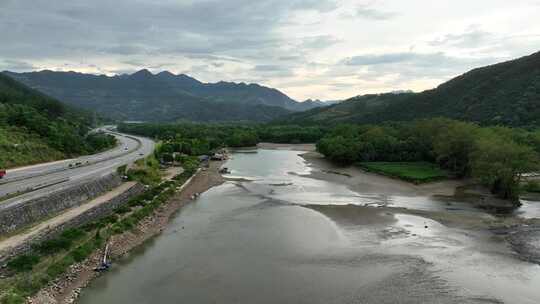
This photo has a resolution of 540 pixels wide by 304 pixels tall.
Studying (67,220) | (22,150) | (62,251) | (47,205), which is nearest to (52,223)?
(67,220)

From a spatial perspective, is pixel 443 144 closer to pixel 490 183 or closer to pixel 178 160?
pixel 490 183

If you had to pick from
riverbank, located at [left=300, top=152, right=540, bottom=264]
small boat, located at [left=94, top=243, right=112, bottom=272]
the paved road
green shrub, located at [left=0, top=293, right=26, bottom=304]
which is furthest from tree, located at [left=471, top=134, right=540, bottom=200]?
green shrub, located at [left=0, top=293, right=26, bottom=304]

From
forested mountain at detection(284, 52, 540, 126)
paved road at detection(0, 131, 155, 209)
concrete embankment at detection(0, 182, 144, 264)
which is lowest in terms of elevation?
concrete embankment at detection(0, 182, 144, 264)

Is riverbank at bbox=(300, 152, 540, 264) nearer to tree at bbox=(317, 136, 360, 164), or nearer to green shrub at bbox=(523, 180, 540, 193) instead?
green shrub at bbox=(523, 180, 540, 193)

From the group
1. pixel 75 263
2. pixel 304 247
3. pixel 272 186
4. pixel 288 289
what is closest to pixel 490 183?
pixel 272 186

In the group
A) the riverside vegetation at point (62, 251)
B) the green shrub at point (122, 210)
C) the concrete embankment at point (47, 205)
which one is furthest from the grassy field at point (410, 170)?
the concrete embankment at point (47, 205)

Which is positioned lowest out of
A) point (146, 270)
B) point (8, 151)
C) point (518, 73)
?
point (146, 270)

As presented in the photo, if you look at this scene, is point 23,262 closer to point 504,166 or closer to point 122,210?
point 122,210
